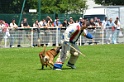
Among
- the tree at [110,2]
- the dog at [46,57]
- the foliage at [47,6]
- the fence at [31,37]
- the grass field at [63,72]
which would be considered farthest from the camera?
the tree at [110,2]

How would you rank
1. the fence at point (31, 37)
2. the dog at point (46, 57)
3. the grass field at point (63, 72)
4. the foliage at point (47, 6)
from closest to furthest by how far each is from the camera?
the grass field at point (63, 72) < the dog at point (46, 57) < the fence at point (31, 37) < the foliage at point (47, 6)

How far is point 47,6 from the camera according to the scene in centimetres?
6191

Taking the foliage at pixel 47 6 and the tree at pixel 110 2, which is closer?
the foliage at pixel 47 6

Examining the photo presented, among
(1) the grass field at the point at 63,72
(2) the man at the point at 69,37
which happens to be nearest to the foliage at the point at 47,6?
(1) the grass field at the point at 63,72

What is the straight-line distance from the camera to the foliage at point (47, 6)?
198 feet

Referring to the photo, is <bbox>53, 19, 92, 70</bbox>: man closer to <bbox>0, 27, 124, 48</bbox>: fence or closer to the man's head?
the man's head

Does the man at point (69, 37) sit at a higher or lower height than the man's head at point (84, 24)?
lower

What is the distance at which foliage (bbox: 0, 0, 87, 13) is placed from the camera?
198 ft

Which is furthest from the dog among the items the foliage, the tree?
the tree

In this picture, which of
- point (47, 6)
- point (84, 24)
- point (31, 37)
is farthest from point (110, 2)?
point (84, 24)

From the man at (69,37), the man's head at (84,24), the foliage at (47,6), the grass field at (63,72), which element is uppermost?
the man's head at (84,24)

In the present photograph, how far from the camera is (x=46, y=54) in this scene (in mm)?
17984

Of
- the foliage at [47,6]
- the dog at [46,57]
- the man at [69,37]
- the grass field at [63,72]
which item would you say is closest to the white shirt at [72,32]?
the man at [69,37]

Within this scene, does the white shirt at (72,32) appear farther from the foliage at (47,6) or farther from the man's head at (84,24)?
the foliage at (47,6)
